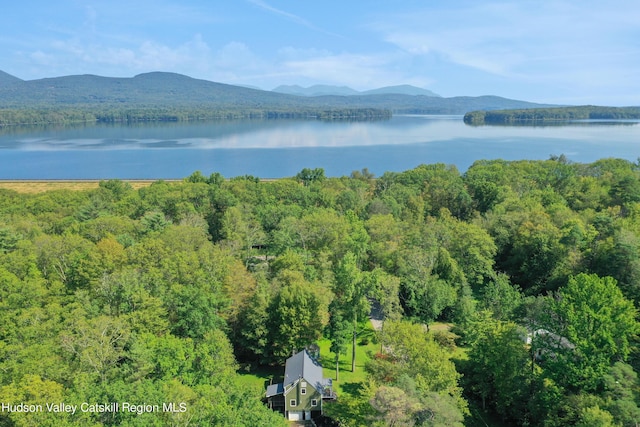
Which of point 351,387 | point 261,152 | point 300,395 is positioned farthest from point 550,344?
point 261,152

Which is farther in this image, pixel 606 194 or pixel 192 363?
pixel 606 194

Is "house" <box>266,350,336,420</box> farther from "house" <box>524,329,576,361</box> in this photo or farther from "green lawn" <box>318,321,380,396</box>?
"house" <box>524,329,576,361</box>

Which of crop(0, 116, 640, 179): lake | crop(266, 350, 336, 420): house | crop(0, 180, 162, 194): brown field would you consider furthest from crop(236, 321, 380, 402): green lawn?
crop(0, 116, 640, 179): lake

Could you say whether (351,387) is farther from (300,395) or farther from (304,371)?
(300,395)

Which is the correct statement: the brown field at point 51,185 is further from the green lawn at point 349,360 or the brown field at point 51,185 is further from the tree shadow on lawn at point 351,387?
the tree shadow on lawn at point 351,387

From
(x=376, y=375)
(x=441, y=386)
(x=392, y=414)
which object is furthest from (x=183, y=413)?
(x=441, y=386)

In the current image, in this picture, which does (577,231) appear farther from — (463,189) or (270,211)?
(270,211)

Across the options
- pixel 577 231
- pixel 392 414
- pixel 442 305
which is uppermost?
pixel 577 231
